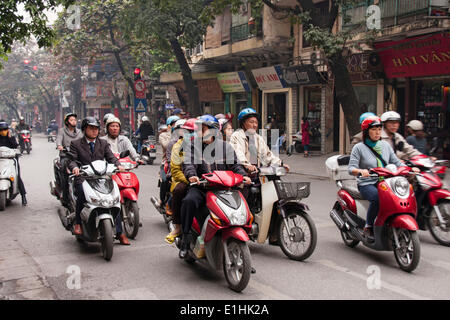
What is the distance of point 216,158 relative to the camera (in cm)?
547

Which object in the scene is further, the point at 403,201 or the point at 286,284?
the point at 403,201

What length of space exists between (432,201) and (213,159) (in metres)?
2.99

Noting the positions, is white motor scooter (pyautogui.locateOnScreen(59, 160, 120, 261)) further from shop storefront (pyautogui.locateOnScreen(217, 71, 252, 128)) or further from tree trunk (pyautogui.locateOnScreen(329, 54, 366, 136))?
shop storefront (pyautogui.locateOnScreen(217, 71, 252, 128))

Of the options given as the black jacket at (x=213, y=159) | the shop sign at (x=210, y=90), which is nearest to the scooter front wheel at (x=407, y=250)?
the black jacket at (x=213, y=159)

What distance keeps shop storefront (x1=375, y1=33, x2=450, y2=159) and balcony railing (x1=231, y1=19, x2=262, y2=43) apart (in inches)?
235

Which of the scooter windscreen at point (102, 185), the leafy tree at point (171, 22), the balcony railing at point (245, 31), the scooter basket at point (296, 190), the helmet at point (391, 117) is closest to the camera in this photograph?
the scooter basket at point (296, 190)

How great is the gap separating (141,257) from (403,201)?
3047 mm

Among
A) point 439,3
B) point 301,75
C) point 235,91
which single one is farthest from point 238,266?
point 235,91

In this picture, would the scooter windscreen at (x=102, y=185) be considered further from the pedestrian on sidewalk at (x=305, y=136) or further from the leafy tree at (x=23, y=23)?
the pedestrian on sidewalk at (x=305, y=136)

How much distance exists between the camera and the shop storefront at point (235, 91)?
25.9m

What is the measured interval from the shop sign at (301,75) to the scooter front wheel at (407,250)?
1565 centimetres
